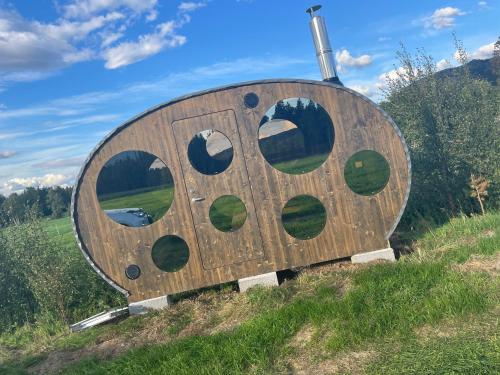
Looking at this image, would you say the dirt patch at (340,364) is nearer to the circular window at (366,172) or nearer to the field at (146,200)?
the circular window at (366,172)

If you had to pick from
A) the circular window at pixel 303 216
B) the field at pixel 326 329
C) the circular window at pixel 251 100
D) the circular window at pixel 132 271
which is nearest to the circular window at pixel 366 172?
the circular window at pixel 303 216

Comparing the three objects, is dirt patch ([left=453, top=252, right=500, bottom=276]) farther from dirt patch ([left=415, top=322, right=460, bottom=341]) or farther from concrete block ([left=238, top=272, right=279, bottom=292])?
concrete block ([left=238, top=272, right=279, bottom=292])

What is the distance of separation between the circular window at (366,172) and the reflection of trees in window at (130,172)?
138 inches

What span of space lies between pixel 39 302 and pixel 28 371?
270 cm

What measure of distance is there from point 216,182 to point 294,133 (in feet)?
5.84

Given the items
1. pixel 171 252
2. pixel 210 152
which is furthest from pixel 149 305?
pixel 210 152

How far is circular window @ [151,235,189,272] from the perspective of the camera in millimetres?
7877

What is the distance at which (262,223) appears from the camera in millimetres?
7895

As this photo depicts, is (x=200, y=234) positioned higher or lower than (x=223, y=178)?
lower

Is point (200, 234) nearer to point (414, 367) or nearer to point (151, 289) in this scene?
point (151, 289)

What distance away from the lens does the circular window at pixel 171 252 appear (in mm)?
7877

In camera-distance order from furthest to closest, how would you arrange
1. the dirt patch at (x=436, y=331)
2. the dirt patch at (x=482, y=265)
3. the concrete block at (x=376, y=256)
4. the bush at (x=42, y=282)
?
the bush at (x=42, y=282)
the concrete block at (x=376, y=256)
the dirt patch at (x=482, y=265)
the dirt patch at (x=436, y=331)

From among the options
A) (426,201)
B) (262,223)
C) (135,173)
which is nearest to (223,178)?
(262,223)

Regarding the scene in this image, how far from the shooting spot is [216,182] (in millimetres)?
7832
